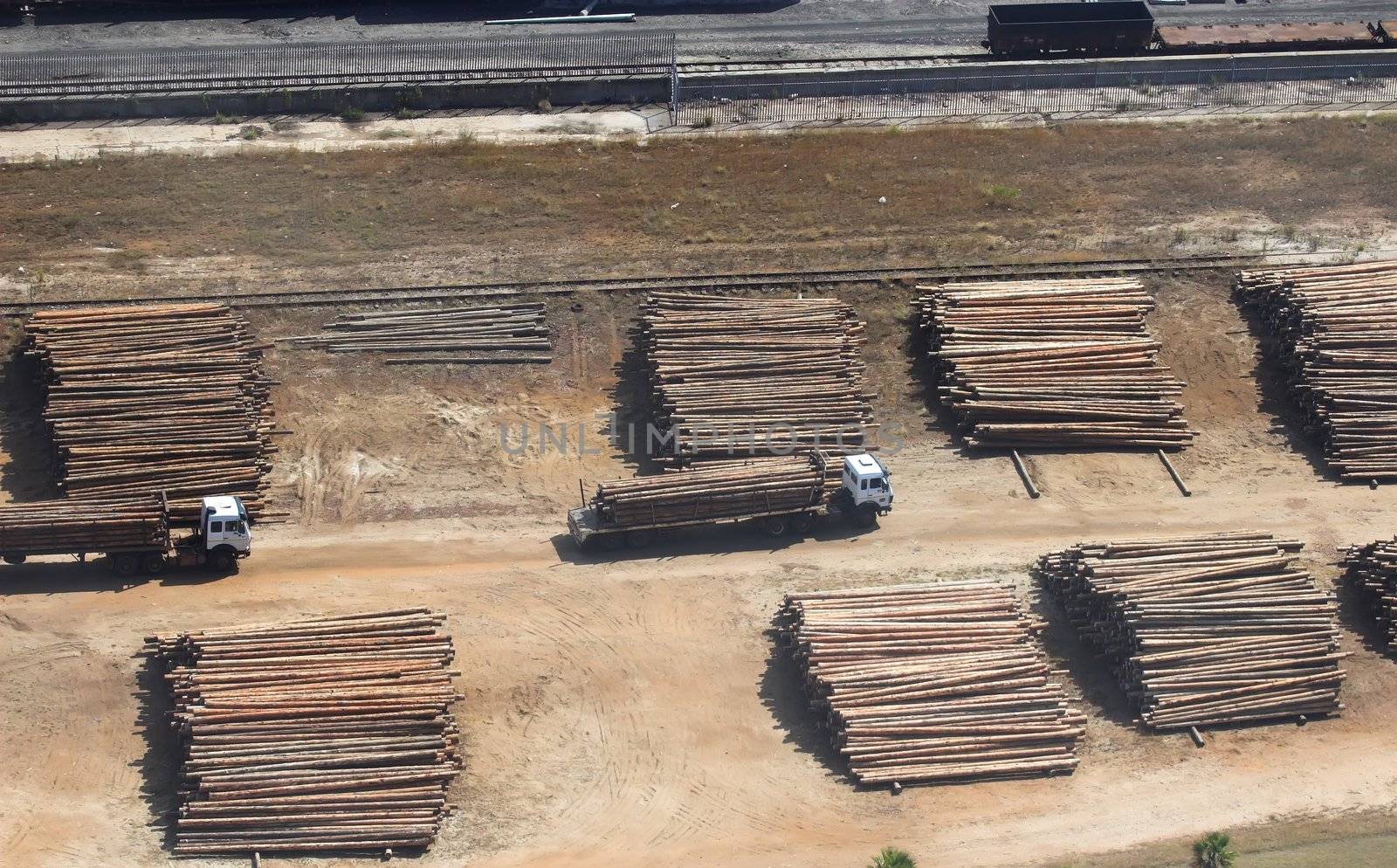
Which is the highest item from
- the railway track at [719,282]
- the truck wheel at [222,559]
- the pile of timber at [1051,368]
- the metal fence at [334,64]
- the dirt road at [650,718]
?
the metal fence at [334,64]

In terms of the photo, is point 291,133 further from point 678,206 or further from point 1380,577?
point 1380,577

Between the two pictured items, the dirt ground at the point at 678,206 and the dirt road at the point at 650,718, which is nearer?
the dirt road at the point at 650,718

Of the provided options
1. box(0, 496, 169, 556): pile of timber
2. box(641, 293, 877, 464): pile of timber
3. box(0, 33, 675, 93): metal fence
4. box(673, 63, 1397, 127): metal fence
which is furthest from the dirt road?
box(0, 33, 675, 93): metal fence

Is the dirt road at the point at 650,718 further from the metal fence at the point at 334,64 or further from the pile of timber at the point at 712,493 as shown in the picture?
the metal fence at the point at 334,64

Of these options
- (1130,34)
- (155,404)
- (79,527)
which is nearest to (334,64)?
(155,404)

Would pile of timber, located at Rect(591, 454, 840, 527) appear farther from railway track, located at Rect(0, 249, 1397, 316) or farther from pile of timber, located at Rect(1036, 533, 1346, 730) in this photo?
railway track, located at Rect(0, 249, 1397, 316)

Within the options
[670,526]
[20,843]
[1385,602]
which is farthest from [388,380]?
[1385,602]

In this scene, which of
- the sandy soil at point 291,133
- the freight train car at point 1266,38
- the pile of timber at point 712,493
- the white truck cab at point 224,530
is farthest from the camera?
the freight train car at point 1266,38

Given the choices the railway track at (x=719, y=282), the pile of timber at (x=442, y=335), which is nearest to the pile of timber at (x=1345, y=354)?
the railway track at (x=719, y=282)
